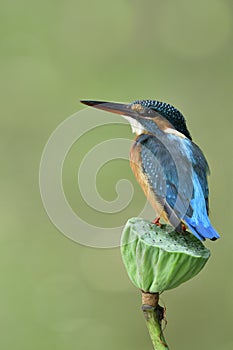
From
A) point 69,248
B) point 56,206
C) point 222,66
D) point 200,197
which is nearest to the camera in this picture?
point 200,197

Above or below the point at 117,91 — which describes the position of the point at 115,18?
above

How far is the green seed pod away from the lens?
71 cm

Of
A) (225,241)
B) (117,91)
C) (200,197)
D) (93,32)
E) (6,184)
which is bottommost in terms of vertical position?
(225,241)

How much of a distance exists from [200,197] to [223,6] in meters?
1.93

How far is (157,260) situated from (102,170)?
1570 mm

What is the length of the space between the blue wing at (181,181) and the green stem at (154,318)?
10 centimetres

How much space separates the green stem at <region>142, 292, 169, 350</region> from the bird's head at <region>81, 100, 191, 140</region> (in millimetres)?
295

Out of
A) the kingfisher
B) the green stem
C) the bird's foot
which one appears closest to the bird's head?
the kingfisher

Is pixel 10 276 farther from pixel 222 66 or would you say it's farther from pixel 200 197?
pixel 200 197

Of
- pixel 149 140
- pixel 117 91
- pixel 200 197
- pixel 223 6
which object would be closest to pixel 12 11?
pixel 117 91

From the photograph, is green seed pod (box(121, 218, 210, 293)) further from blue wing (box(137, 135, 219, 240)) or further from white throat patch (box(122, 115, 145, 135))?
white throat patch (box(122, 115, 145, 135))

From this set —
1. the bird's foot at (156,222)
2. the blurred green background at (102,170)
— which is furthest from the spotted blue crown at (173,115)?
the blurred green background at (102,170)

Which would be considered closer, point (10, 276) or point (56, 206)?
point (56, 206)

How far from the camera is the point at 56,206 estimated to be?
3.03ft
